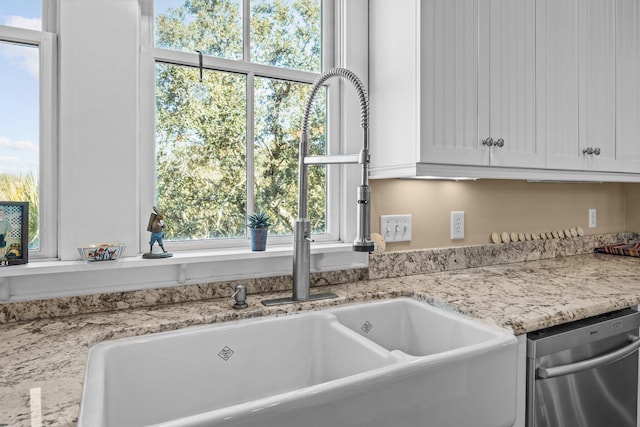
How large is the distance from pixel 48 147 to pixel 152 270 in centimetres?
49

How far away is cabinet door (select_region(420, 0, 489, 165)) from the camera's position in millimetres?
1420

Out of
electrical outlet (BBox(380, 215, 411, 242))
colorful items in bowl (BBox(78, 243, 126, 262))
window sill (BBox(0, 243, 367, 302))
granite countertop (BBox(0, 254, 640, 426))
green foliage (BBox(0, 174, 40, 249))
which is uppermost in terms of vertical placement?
green foliage (BBox(0, 174, 40, 249))

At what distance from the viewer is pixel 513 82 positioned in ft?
5.31

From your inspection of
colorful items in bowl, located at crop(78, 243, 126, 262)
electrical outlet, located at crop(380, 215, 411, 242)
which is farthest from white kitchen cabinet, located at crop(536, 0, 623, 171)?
colorful items in bowl, located at crop(78, 243, 126, 262)

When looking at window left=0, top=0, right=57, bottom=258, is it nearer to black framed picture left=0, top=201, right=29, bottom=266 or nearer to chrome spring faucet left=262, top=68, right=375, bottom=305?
black framed picture left=0, top=201, right=29, bottom=266

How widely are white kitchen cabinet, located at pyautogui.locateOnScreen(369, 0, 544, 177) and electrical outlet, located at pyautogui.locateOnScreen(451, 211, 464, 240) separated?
376 mm

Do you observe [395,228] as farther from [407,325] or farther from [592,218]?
[592,218]

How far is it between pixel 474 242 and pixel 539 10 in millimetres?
1069

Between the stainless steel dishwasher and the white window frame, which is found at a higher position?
the white window frame

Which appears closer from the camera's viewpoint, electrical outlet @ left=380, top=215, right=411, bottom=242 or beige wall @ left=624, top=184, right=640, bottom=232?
electrical outlet @ left=380, top=215, right=411, bottom=242

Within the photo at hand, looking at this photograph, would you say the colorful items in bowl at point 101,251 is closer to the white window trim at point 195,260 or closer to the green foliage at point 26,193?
the white window trim at point 195,260

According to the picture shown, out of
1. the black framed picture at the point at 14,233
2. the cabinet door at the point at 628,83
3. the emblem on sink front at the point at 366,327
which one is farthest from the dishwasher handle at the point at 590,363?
the black framed picture at the point at 14,233

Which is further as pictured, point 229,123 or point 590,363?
point 229,123

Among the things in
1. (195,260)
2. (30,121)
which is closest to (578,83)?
(195,260)
